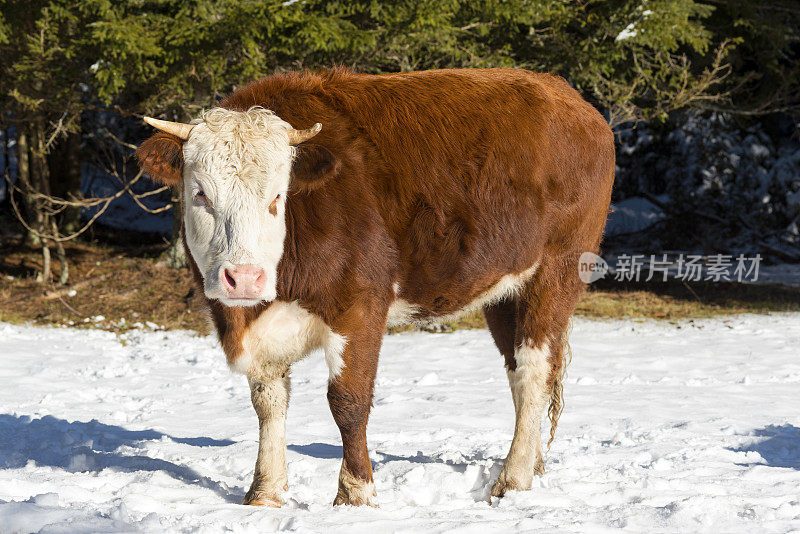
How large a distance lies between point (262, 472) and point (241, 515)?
2.33ft

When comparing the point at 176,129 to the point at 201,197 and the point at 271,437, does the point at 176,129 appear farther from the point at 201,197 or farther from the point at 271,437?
the point at 271,437

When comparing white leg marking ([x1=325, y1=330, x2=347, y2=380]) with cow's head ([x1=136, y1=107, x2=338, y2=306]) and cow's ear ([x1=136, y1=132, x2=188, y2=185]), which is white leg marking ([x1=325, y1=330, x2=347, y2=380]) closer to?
cow's head ([x1=136, y1=107, x2=338, y2=306])

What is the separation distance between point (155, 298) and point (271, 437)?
7.10m

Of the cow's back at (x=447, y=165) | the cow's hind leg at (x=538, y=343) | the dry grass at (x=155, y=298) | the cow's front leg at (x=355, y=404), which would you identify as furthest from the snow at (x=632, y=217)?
the cow's front leg at (x=355, y=404)

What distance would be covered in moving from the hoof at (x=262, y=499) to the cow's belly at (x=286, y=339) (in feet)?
2.11

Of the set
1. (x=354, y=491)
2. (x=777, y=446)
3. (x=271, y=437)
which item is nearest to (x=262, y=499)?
(x=271, y=437)

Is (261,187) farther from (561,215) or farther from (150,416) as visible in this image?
(150,416)

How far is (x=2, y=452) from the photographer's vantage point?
5066 mm

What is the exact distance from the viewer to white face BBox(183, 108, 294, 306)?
3.70 m

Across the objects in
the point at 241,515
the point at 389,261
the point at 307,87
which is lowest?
the point at 241,515

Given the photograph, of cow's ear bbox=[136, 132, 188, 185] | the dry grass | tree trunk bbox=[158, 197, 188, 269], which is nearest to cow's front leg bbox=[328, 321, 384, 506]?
cow's ear bbox=[136, 132, 188, 185]

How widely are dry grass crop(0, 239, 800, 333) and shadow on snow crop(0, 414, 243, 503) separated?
3.97 meters

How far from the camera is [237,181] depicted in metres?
3.79

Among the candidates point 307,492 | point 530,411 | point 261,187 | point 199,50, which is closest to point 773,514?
point 530,411
